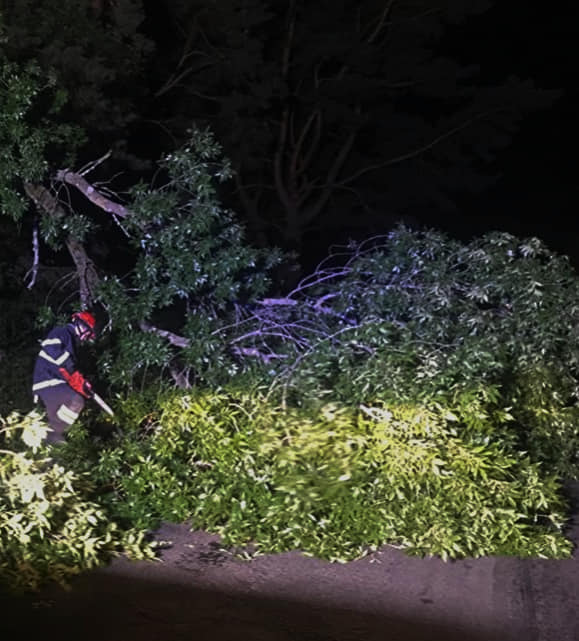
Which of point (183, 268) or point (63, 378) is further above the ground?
point (183, 268)

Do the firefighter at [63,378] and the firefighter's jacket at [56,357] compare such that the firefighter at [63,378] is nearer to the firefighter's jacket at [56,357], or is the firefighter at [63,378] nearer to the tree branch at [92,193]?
the firefighter's jacket at [56,357]

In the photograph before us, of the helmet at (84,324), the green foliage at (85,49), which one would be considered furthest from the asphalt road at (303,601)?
the green foliage at (85,49)

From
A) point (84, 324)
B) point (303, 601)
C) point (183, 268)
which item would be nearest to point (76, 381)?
point (84, 324)

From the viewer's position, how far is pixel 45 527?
19.3 feet

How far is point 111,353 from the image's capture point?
7.80 meters

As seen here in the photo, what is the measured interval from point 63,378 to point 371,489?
251 centimetres

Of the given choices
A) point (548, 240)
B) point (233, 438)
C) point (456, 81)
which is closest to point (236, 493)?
point (233, 438)

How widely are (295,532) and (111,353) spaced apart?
2.46 metres

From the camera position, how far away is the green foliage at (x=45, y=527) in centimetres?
572

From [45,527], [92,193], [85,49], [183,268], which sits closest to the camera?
[45,527]

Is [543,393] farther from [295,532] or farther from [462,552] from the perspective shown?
[295,532]

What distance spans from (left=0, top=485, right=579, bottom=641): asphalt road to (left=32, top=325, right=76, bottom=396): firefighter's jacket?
169cm

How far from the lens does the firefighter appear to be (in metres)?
7.18

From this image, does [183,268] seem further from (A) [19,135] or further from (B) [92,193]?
(A) [19,135]
